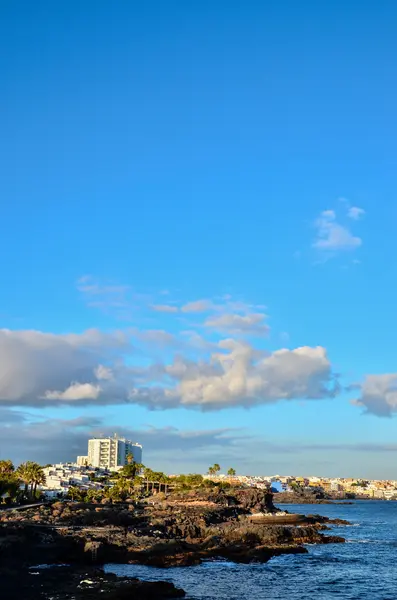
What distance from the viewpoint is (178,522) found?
93625 millimetres

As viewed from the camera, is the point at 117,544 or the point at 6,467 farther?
the point at 6,467

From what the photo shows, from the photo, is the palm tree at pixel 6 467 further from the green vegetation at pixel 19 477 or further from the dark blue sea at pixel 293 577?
the dark blue sea at pixel 293 577

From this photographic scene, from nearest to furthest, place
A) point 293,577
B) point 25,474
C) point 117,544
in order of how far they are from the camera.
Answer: point 293,577, point 117,544, point 25,474

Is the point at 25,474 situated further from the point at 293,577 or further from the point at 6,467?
the point at 293,577

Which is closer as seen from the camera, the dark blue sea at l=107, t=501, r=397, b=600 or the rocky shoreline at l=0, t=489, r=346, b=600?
the rocky shoreline at l=0, t=489, r=346, b=600

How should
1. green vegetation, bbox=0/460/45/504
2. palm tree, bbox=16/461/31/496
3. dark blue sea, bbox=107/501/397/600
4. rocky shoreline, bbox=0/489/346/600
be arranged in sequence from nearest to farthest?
rocky shoreline, bbox=0/489/346/600, dark blue sea, bbox=107/501/397/600, green vegetation, bbox=0/460/45/504, palm tree, bbox=16/461/31/496

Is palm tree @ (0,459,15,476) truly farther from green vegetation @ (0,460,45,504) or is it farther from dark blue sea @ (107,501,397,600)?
dark blue sea @ (107,501,397,600)

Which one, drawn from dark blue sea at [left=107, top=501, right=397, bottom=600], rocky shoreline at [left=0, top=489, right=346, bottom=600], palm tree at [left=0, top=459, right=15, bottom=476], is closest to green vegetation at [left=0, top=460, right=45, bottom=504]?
palm tree at [left=0, top=459, right=15, bottom=476]

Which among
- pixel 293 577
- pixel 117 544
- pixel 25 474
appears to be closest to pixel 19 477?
pixel 25 474

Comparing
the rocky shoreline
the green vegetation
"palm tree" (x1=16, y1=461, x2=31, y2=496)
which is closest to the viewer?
the rocky shoreline

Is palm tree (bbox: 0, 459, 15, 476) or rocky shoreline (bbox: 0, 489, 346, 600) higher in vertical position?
palm tree (bbox: 0, 459, 15, 476)

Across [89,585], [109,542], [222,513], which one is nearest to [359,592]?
[89,585]

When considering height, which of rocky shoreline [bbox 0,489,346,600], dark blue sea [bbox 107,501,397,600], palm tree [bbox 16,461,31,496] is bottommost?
dark blue sea [bbox 107,501,397,600]

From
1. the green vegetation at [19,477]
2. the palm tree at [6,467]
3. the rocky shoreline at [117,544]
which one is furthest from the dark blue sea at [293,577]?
the palm tree at [6,467]
